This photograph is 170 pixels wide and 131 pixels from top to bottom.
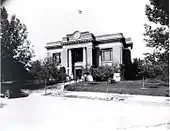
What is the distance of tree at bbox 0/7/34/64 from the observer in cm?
170

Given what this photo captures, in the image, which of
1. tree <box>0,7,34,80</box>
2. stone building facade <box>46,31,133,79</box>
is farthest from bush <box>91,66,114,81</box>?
tree <box>0,7,34,80</box>

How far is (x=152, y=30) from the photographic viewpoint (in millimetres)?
1744

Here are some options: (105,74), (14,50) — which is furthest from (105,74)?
(14,50)

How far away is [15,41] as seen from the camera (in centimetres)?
175

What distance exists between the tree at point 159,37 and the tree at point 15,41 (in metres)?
1.06

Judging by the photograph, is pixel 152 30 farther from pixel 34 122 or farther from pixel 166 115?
pixel 34 122

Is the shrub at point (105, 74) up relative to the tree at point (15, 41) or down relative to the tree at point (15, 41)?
down

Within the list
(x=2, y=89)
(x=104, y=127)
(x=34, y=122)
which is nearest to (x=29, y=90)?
(x=2, y=89)

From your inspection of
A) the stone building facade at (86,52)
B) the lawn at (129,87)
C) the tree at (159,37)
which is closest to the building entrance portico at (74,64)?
the stone building facade at (86,52)

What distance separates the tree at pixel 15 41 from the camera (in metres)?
1.70

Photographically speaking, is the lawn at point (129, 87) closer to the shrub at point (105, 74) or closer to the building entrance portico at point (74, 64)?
the shrub at point (105, 74)

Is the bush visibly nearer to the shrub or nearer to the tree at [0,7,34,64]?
the shrub

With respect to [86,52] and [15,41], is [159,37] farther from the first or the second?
[86,52]

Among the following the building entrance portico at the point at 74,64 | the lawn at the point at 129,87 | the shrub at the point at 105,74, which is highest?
the building entrance portico at the point at 74,64
